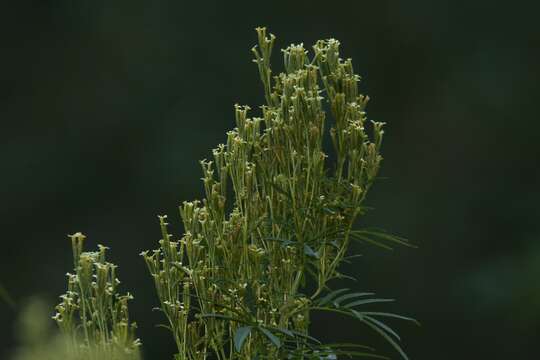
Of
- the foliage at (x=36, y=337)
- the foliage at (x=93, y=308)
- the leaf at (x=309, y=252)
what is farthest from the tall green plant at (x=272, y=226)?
the foliage at (x=36, y=337)

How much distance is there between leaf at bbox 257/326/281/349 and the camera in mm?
1692

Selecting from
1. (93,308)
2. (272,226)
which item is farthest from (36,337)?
(272,226)

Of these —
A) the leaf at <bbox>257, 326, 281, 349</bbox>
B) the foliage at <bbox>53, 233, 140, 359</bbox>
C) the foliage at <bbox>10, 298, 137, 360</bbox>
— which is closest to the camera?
the foliage at <bbox>10, 298, 137, 360</bbox>

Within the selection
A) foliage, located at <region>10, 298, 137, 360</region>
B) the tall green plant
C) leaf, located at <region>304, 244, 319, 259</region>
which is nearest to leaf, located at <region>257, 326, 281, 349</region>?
the tall green plant

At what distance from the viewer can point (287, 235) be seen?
181 centimetres

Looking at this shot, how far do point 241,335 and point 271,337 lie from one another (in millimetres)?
52

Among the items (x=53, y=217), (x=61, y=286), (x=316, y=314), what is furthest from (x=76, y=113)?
(x=316, y=314)

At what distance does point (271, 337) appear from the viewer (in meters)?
1.72

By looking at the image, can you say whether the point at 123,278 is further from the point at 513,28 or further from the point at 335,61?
the point at 335,61

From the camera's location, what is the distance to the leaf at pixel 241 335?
64.8 inches

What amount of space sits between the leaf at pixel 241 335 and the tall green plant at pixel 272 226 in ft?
0.09

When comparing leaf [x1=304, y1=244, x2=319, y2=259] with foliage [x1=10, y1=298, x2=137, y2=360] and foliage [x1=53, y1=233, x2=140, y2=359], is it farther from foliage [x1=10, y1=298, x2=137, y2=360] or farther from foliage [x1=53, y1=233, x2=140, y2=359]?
foliage [x1=10, y1=298, x2=137, y2=360]

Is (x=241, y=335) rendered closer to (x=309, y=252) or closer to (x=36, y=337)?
(x=309, y=252)

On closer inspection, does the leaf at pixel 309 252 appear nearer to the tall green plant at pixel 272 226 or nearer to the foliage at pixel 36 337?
the tall green plant at pixel 272 226
